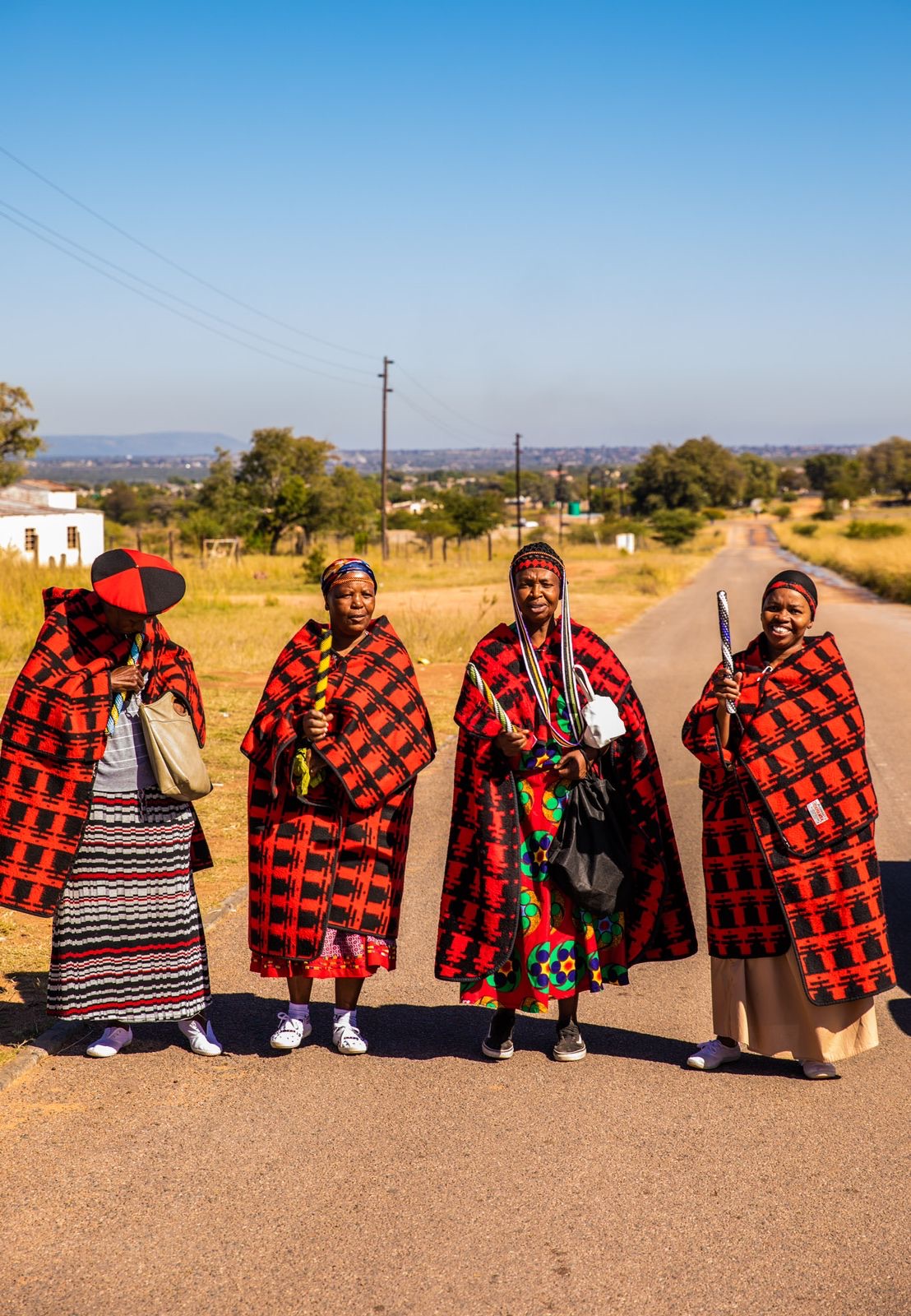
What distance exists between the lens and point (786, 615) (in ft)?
17.4

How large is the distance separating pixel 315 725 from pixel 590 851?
1.16 meters

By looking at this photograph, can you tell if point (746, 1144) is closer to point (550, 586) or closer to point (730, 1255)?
point (730, 1255)

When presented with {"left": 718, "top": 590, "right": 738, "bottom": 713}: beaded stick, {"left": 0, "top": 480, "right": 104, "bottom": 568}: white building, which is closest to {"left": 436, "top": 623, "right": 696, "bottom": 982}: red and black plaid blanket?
{"left": 718, "top": 590, "right": 738, "bottom": 713}: beaded stick

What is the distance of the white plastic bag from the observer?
5.18m

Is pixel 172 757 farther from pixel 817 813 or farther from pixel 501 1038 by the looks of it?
pixel 817 813

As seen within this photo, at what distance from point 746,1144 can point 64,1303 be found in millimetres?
2291

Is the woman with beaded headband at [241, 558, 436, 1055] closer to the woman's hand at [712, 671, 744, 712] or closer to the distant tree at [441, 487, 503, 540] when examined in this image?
the woman's hand at [712, 671, 744, 712]

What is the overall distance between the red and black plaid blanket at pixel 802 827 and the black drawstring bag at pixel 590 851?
0.41 m

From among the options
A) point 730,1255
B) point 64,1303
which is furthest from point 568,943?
point 64,1303

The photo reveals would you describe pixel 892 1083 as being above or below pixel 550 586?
below

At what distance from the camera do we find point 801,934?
17.3ft

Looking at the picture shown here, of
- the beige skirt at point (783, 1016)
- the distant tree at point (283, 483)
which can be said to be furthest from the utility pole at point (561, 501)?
the beige skirt at point (783, 1016)

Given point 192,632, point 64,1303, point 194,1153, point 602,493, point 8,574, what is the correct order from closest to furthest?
point 64,1303, point 194,1153, point 8,574, point 192,632, point 602,493

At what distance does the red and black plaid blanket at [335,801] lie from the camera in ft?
17.9
